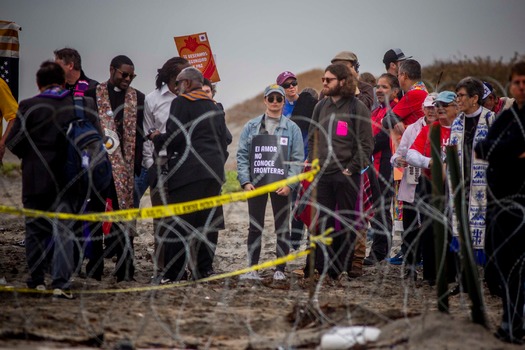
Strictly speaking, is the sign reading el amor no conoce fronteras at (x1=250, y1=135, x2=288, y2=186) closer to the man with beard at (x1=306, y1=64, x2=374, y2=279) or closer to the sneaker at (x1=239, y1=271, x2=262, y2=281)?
the man with beard at (x1=306, y1=64, x2=374, y2=279)

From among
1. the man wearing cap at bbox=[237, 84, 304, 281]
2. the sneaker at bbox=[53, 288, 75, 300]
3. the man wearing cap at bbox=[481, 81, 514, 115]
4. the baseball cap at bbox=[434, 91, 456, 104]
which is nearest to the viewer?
the sneaker at bbox=[53, 288, 75, 300]

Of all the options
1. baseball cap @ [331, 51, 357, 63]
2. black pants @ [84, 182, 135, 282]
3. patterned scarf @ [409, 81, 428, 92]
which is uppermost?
baseball cap @ [331, 51, 357, 63]

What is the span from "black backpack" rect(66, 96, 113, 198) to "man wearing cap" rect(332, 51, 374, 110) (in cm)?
293

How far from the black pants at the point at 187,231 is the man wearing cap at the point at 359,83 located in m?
2.01

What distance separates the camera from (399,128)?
8.43m

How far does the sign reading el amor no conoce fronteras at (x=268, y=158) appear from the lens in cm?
776

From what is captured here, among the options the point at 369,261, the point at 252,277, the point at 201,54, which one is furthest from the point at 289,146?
the point at 201,54

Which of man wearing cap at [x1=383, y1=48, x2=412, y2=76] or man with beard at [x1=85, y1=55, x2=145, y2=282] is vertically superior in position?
man wearing cap at [x1=383, y1=48, x2=412, y2=76]

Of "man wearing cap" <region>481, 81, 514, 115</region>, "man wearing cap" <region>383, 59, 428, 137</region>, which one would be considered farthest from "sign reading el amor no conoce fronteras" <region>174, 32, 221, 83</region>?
"man wearing cap" <region>481, 81, 514, 115</region>

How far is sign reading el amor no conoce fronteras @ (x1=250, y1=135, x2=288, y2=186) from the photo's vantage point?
7758mm

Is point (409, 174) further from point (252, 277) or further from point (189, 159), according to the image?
point (189, 159)

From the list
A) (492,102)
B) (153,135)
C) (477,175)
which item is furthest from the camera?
(492,102)

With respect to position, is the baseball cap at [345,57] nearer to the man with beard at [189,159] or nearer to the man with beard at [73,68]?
the man with beard at [189,159]

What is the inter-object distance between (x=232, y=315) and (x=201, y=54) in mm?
4652
